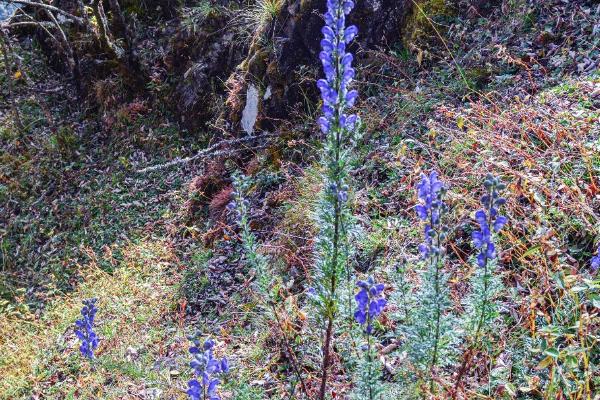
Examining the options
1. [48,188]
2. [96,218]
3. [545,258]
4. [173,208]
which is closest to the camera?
[545,258]

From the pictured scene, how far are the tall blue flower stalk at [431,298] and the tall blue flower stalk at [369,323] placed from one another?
0.63 feet

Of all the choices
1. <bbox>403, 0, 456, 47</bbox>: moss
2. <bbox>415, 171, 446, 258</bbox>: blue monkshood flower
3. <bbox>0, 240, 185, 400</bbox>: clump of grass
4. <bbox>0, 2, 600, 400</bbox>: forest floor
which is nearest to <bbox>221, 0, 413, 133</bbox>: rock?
<bbox>403, 0, 456, 47</bbox>: moss

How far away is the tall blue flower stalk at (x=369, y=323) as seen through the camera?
6.48ft

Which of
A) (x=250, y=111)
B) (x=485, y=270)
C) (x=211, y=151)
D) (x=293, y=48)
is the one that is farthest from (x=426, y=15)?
(x=485, y=270)

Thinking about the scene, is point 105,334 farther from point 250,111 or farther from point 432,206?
point 432,206

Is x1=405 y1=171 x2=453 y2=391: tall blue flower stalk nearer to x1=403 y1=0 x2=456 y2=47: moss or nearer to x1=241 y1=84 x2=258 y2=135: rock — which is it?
x1=403 y1=0 x2=456 y2=47: moss

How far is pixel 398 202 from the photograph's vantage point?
405cm

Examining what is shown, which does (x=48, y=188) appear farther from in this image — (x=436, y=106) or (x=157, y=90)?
(x=436, y=106)

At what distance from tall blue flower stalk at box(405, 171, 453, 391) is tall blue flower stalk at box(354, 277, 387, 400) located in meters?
0.19

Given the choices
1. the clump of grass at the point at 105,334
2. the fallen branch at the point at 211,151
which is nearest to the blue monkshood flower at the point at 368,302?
the clump of grass at the point at 105,334

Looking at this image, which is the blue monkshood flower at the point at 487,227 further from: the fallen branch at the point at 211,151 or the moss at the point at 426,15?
the fallen branch at the point at 211,151

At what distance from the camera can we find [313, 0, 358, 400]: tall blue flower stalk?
6.22 feet

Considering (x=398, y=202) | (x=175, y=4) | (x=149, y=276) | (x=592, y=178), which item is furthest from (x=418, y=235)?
(x=175, y=4)

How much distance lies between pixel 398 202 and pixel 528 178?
41.8 inches
